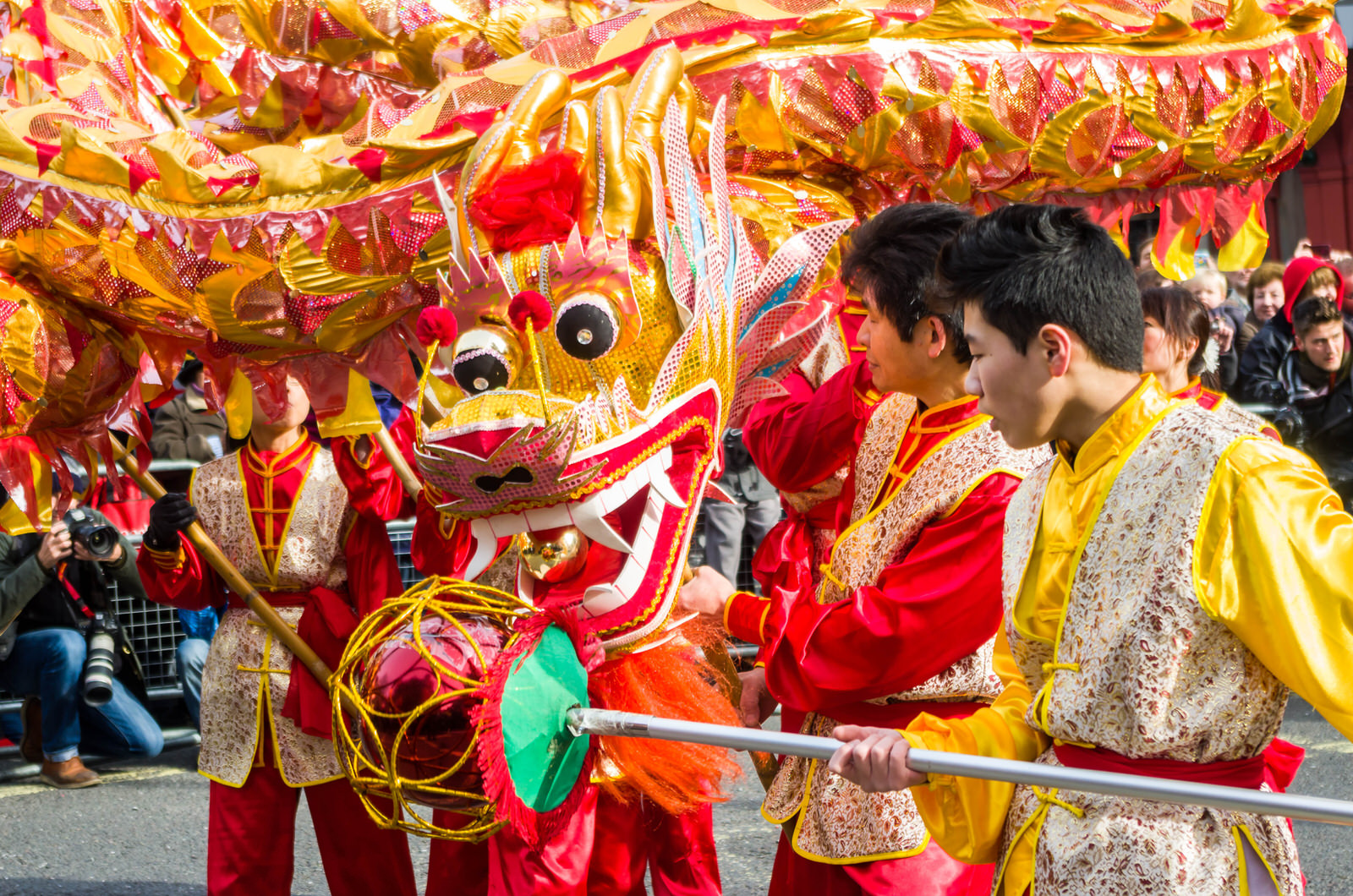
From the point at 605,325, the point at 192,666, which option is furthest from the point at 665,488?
the point at 192,666

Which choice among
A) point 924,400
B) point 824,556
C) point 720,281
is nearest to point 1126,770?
point 924,400

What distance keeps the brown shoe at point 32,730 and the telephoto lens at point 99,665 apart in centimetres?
31

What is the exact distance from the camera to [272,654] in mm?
3510

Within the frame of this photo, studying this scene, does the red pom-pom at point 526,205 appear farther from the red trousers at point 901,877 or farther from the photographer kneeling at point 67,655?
the photographer kneeling at point 67,655

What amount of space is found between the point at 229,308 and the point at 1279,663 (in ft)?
6.56

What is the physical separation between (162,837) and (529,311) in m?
3.04

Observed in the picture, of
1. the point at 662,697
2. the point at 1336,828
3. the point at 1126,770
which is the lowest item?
the point at 1336,828

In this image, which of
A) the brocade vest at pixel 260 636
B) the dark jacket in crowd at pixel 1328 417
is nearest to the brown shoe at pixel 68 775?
the brocade vest at pixel 260 636

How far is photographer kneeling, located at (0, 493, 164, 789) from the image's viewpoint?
4.88 metres

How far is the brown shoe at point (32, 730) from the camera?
5.20m

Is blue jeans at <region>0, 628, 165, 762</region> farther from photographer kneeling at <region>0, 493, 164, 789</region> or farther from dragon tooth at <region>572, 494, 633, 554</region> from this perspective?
dragon tooth at <region>572, 494, 633, 554</region>

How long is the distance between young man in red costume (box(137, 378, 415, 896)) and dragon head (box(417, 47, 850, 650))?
1203 mm

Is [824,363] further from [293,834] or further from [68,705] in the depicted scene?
[68,705]

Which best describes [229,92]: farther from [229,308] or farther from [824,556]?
[824,556]
